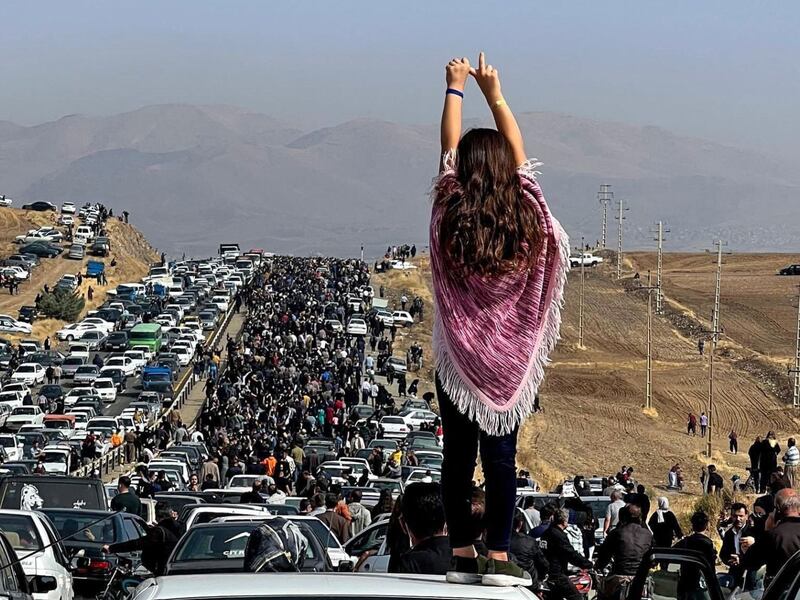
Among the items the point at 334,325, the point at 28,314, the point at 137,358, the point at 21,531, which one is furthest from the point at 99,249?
the point at 21,531

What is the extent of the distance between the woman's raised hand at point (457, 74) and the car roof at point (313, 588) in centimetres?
182

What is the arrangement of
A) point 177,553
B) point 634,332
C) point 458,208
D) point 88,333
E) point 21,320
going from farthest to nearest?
point 634,332 < point 21,320 < point 88,333 < point 177,553 < point 458,208

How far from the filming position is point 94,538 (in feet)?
59.9

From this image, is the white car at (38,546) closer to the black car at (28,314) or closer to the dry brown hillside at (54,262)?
the dry brown hillside at (54,262)

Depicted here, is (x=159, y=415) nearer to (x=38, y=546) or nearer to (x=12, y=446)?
(x=12, y=446)

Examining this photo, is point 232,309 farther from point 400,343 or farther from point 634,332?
point 634,332

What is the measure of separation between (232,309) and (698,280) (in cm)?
7350

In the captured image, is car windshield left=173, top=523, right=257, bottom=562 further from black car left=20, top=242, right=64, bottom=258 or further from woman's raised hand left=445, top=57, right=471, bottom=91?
black car left=20, top=242, right=64, bottom=258

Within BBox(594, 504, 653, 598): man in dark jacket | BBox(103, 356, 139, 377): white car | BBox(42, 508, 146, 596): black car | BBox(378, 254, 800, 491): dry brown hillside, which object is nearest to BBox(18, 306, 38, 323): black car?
BBox(378, 254, 800, 491): dry brown hillside

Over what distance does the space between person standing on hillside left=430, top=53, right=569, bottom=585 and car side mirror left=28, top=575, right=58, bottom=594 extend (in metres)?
6.68

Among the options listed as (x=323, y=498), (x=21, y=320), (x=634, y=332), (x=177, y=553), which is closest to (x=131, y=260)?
(x=21, y=320)

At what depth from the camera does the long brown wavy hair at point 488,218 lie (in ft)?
18.2

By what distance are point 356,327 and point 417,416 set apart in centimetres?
3120

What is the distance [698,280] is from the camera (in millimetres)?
163500
